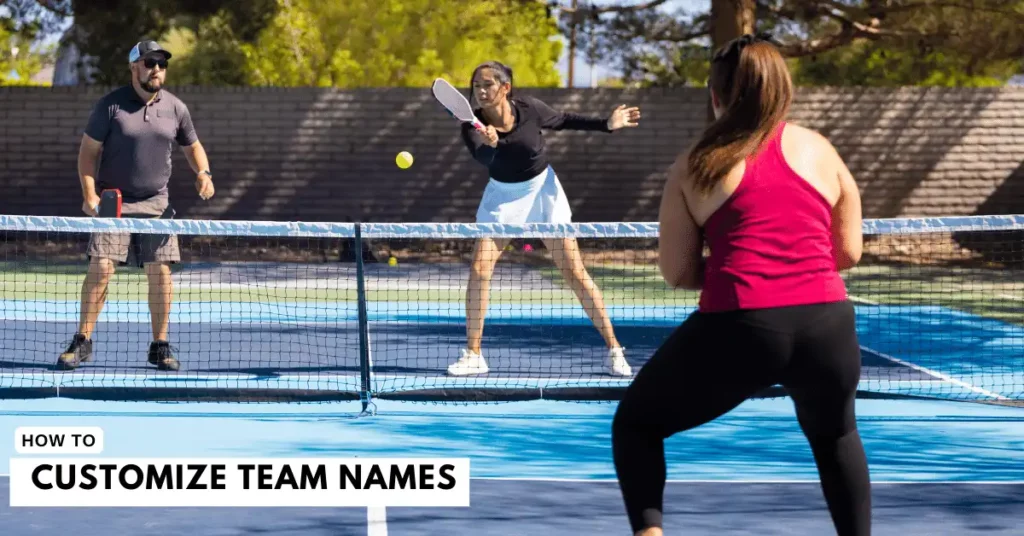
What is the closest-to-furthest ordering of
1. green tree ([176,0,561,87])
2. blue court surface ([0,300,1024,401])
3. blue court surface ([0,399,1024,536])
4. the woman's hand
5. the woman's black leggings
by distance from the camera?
the woman's black leggings → blue court surface ([0,399,1024,536]) → the woman's hand → blue court surface ([0,300,1024,401]) → green tree ([176,0,561,87])

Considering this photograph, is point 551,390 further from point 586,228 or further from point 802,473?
point 802,473

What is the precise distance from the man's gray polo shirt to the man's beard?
104 mm

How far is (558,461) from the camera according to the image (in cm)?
667

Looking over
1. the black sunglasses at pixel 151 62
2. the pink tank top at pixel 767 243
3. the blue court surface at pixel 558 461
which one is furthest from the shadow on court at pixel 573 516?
the black sunglasses at pixel 151 62

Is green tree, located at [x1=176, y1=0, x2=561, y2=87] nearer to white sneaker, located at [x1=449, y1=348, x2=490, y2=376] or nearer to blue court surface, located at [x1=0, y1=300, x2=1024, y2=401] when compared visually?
blue court surface, located at [x1=0, y1=300, x2=1024, y2=401]

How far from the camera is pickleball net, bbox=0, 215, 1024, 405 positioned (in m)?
8.02

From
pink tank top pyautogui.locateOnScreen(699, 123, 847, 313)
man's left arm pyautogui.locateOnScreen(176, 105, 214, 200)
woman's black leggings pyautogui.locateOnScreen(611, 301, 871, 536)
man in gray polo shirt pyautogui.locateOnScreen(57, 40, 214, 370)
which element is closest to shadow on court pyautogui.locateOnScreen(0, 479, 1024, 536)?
woman's black leggings pyautogui.locateOnScreen(611, 301, 871, 536)

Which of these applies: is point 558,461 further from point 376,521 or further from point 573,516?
point 376,521

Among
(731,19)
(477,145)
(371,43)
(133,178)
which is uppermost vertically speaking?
(371,43)

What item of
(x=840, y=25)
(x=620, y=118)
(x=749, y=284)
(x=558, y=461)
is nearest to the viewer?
(x=749, y=284)

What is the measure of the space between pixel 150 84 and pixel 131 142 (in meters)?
0.34

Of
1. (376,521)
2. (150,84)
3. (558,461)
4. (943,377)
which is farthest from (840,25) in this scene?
(376,521)

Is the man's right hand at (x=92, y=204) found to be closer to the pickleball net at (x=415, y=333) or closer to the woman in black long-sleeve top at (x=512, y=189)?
the pickleball net at (x=415, y=333)

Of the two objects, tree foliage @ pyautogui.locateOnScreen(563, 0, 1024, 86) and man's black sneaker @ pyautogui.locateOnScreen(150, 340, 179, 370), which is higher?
tree foliage @ pyautogui.locateOnScreen(563, 0, 1024, 86)
